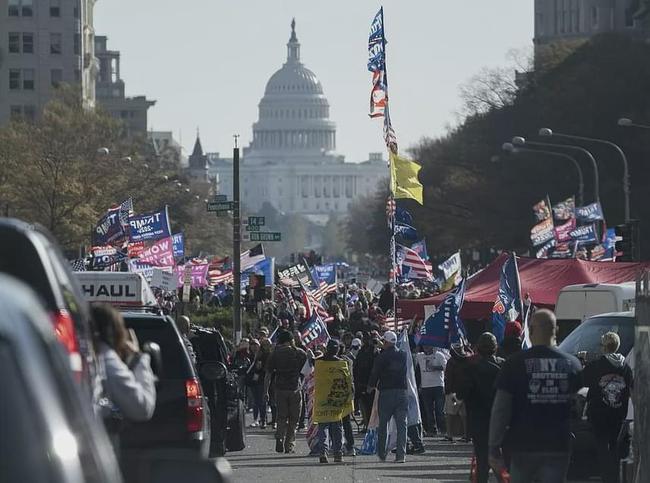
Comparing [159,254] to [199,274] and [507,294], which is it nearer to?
[199,274]

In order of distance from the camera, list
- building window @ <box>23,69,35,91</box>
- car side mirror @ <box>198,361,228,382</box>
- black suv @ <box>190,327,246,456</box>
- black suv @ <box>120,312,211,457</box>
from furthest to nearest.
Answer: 1. building window @ <box>23,69,35,91</box>
2. black suv @ <box>190,327,246,456</box>
3. car side mirror @ <box>198,361,228,382</box>
4. black suv @ <box>120,312,211,457</box>

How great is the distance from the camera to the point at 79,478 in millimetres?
2957

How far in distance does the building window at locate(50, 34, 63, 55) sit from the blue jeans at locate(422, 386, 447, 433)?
3750 inches

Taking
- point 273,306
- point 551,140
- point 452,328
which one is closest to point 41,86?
point 551,140

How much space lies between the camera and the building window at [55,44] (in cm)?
11850

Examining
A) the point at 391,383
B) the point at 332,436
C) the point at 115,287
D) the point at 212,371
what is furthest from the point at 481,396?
the point at 115,287

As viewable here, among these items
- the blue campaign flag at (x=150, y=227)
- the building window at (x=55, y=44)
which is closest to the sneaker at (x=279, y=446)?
the blue campaign flag at (x=150, y=227)

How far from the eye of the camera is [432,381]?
80.2ft

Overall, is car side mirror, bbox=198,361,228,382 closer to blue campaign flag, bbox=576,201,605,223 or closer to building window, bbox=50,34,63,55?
blue campaign flag, bbox=576,201,605,223

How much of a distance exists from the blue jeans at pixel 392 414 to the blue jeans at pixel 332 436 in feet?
1.80

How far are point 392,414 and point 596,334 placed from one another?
260cm

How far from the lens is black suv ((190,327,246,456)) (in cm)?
1772

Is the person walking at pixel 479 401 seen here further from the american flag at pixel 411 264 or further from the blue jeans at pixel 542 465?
the american flag at pixel 411 264

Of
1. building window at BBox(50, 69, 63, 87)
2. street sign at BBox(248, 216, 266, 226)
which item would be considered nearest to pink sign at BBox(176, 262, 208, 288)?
street sign at BBox(248, 216, 266, 226)
